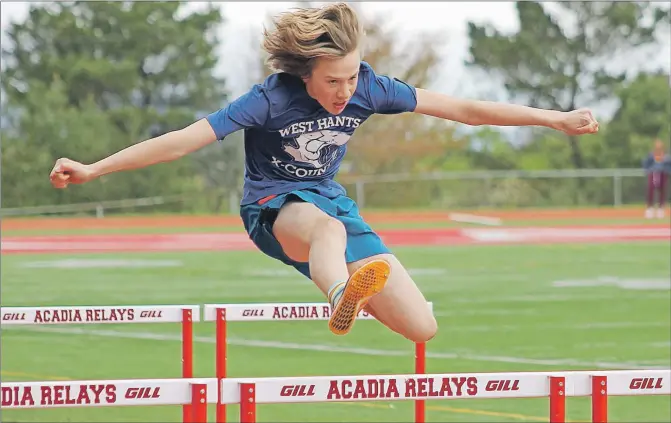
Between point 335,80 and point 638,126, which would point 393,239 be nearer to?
point 335,80

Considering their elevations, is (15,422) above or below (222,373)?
below

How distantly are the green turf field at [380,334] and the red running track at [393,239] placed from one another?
2.94 metres

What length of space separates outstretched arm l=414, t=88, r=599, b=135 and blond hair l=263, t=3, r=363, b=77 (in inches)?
17.4

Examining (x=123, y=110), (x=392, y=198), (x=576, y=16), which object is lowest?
(x=392, y=198)

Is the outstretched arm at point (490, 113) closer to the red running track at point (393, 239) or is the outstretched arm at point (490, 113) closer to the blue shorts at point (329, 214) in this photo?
the blue shorts at point (329, 214)

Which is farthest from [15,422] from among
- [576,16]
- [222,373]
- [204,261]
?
[576,16]

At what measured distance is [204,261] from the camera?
18.7 meters

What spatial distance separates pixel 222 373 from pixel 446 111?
2252 millimetres

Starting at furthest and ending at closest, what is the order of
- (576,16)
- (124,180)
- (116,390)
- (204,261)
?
(576,16)
(124,180)
(204,261)
(116,390)

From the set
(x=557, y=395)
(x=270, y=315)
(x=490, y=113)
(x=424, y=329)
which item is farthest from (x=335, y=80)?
(x=270, y=315)

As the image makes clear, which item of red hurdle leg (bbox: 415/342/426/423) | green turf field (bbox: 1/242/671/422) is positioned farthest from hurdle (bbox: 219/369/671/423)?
green turf field (bbox: 1/242/671/422)

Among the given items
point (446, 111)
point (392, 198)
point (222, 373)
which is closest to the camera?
point (446, 111)

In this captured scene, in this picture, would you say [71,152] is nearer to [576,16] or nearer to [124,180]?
[124,180]

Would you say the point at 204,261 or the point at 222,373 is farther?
the point at 204,261
